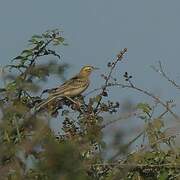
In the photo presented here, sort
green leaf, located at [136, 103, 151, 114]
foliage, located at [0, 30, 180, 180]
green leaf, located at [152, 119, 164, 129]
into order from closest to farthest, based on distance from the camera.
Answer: foliage, located at [0, 30, 180, 180] → green leaf, located at [152, 119, 164, 129] → green leaf, located at [136, 103, 151, 114]

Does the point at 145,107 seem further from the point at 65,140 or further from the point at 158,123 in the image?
the point at 65,140

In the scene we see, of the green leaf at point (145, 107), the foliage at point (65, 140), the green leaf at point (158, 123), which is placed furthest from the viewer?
the green leaf at point (145, 107)

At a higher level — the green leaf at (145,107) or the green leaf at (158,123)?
the green leaf at (145,107)

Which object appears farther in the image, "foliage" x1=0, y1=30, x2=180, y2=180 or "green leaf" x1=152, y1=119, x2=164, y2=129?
"green leaf" x1=152, y1=119, x2=164, y2=129

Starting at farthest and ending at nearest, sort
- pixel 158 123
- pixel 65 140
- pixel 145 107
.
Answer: pixel 145 107
pixel 158 123
pixel 65 140

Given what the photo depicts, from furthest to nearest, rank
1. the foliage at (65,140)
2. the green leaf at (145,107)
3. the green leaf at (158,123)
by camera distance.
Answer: the green leaf at (145,107), the green leaf at (158,123), the foliage at (65,140)

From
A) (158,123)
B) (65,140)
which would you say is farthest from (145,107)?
(65,140)

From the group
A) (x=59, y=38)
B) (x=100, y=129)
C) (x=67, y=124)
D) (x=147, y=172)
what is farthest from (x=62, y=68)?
(x=59, y=38)

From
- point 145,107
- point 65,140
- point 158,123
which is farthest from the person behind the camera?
point 145,107

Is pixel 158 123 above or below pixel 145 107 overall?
below

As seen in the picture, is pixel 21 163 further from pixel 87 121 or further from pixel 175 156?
pixel 87 121

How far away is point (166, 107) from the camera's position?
3.63 meters

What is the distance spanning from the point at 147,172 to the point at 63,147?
2.53m

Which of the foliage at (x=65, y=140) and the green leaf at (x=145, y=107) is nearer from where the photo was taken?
the foliage at (x=65, y=140)
